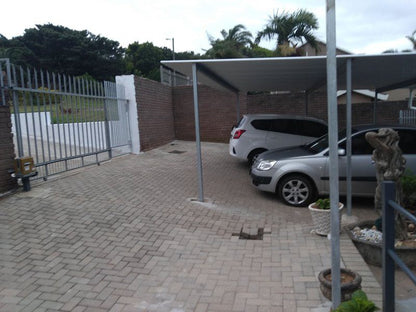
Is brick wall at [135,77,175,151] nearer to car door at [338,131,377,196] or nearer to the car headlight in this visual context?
the car headlight

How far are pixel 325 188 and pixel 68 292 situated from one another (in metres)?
4.78

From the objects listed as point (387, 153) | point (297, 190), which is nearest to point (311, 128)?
point (297, 190)

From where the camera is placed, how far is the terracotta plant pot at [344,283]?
3.13m

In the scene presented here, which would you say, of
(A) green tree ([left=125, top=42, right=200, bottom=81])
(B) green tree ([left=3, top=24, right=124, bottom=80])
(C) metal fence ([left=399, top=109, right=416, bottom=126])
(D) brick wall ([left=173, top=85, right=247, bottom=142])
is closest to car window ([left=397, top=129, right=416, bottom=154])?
(C) metal fence ([left=399, top=109, right=416, bottom=126])

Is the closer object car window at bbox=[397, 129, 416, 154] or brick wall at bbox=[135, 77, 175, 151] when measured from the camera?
car window at bbox=[397, 129, 416, 154]

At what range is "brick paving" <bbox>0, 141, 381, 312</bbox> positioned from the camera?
11.4 feet

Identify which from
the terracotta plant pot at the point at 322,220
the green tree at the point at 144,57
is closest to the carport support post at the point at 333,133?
the terracotta plant pot at the point at 322,220

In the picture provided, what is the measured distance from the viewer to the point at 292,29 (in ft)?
59.5

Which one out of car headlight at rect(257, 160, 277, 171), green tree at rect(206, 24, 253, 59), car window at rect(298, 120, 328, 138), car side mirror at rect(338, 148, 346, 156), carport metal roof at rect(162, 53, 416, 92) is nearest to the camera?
carport metal roof at rect(162, 53, 416, 92)

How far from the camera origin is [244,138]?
9609 millimetres

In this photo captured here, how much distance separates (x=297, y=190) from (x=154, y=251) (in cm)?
326

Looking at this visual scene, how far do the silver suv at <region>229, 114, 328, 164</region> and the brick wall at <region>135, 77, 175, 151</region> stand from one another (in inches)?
147

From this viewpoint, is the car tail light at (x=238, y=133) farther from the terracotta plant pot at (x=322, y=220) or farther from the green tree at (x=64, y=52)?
the green tree at (x=64, y=52)

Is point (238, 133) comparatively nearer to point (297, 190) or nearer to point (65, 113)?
point (297, 190)
